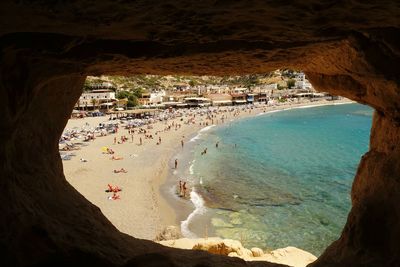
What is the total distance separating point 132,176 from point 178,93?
254 feet

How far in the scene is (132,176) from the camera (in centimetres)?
2698

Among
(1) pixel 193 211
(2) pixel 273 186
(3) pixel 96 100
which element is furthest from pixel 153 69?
(3) pixel 96 100

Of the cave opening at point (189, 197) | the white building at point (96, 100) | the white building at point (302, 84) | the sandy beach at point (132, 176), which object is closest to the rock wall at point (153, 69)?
the cave opening at point (189, 197)

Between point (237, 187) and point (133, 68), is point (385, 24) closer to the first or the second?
point (133, 68)

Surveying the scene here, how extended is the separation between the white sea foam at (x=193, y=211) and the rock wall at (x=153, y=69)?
34.6 ft

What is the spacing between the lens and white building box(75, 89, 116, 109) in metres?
77.6

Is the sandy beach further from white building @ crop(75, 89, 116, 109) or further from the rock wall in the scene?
white building @ crop(75, 89, 116, 109)

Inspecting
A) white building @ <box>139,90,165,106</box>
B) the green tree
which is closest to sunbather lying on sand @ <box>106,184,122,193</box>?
white building @ <box>139,90,165,106</box>

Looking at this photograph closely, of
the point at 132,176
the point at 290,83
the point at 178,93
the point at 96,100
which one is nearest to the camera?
the point at 132,176

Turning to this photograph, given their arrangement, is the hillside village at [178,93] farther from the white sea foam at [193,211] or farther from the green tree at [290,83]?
the white sea foam at [193,211]

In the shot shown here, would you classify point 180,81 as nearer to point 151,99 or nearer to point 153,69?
point 151,99

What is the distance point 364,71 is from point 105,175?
25280 mm

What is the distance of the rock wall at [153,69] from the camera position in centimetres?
272

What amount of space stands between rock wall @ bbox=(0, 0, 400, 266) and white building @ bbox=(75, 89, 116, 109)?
74494mm
